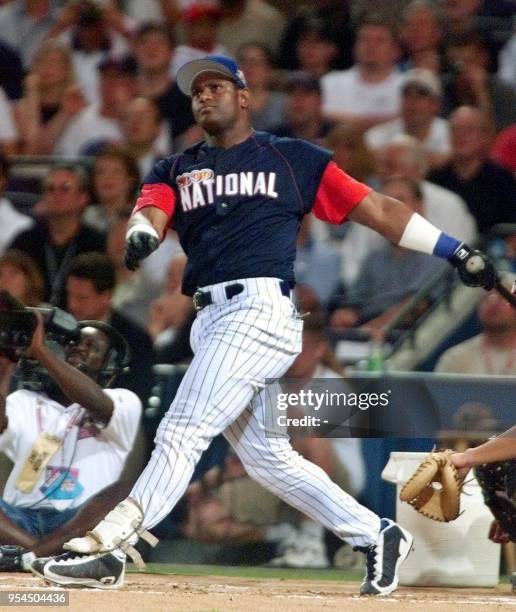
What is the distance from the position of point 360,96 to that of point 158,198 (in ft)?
13.2

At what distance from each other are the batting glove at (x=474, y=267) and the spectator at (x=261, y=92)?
388 centimetres

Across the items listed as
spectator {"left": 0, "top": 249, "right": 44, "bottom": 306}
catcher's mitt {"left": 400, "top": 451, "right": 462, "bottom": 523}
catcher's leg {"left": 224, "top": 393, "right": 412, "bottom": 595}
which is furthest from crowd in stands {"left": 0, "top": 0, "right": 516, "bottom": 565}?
catcher's leg {"left": 224, "top": 393, "right": 412, "bottom": 595}

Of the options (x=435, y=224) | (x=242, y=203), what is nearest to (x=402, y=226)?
(x=242, y=203)

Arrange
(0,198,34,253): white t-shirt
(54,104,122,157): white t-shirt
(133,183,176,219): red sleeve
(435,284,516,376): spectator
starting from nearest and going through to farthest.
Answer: (133,183,176,219): red sleeve < (435,284,516,376): spectator < (0,198,34,253): white t-shirt < (54,104,122,157): white t-shirt

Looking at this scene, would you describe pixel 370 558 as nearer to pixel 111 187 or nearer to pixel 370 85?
pixel 111 187

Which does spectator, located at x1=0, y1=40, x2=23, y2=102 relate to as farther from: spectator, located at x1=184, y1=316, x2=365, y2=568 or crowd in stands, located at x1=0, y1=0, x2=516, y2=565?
spectator, located at x1=184, y1=316, x2=365, y2=568

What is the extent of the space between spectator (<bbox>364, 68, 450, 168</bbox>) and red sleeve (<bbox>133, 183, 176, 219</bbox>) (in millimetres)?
3509

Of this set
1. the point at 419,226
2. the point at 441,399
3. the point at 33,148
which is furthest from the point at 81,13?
the point at 419,226

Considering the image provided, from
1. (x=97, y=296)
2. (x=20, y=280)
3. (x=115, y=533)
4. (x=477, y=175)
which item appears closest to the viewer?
(x=115, y=533)

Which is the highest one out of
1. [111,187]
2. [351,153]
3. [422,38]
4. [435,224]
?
[422,38]

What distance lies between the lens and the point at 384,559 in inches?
200

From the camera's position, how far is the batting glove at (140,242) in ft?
15.2

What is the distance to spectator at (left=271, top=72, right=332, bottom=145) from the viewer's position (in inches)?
341

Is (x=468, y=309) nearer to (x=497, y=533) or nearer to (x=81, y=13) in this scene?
(x=497, y=533)
